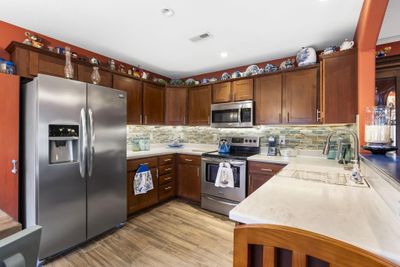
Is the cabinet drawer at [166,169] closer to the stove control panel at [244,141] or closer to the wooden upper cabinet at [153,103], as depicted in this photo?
the wooden upper cabinet at [153,103]

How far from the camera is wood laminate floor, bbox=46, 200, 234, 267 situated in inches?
75.3

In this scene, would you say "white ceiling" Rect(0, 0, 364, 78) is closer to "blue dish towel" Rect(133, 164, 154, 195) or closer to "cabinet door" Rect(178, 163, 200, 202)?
"blue dish towel" Rect(133, 164, 154, 195)

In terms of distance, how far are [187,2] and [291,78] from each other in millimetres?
1828

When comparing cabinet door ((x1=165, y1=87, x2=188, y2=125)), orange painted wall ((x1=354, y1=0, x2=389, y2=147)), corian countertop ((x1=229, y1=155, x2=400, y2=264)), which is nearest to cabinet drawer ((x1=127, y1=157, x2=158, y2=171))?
cabinet door ((x1=165, y1=87, x2=188, y2=125))

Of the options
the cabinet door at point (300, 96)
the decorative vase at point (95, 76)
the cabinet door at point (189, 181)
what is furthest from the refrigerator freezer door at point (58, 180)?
the cabinet door at point (300, 96)

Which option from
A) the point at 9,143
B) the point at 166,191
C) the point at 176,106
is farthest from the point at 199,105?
the point at 9,143

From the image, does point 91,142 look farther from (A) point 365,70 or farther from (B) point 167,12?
(A) point 365,70

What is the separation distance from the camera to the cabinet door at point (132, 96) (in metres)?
3.02

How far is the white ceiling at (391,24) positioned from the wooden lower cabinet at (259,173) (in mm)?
1917

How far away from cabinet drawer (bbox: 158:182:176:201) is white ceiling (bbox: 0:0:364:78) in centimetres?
219

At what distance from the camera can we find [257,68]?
3236mm

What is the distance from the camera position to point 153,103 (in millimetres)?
3582

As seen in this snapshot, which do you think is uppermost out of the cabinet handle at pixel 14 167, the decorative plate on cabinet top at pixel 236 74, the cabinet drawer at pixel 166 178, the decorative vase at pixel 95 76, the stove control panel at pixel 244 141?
the decorative plate on cabinet top at pixel 236 74

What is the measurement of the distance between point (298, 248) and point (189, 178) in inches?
117
